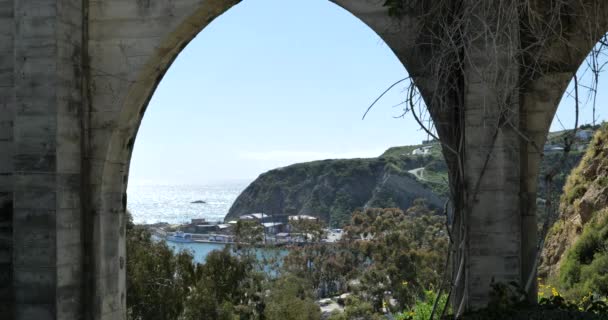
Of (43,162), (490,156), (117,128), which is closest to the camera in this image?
(490,156)

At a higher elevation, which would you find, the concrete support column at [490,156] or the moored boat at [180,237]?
the concrete support column at [490,156]

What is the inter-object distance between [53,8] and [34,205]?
4.28 ft

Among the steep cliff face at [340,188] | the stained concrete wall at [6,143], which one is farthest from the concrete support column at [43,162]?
the steep cliff face at [340,188]

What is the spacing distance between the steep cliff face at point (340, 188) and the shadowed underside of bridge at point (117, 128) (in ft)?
203

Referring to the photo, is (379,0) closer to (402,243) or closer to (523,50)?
(523,50)

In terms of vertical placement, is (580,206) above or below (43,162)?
below

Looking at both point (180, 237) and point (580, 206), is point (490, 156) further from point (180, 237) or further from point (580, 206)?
point (180, 237)

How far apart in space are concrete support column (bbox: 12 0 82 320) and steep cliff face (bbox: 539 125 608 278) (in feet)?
22.3

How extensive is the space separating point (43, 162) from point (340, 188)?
2856 inches

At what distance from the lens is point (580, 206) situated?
9.66 metres

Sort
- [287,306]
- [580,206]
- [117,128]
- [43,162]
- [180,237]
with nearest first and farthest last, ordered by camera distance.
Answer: [43,162] < [117,128] < [580,206] < [287,306] < [180,237]

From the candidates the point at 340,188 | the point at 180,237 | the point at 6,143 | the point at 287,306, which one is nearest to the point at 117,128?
the point at 6,143

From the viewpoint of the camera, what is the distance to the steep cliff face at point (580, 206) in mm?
9242

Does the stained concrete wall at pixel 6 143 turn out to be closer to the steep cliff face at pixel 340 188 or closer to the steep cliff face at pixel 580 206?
the steep cliff face at pixel 580 206
